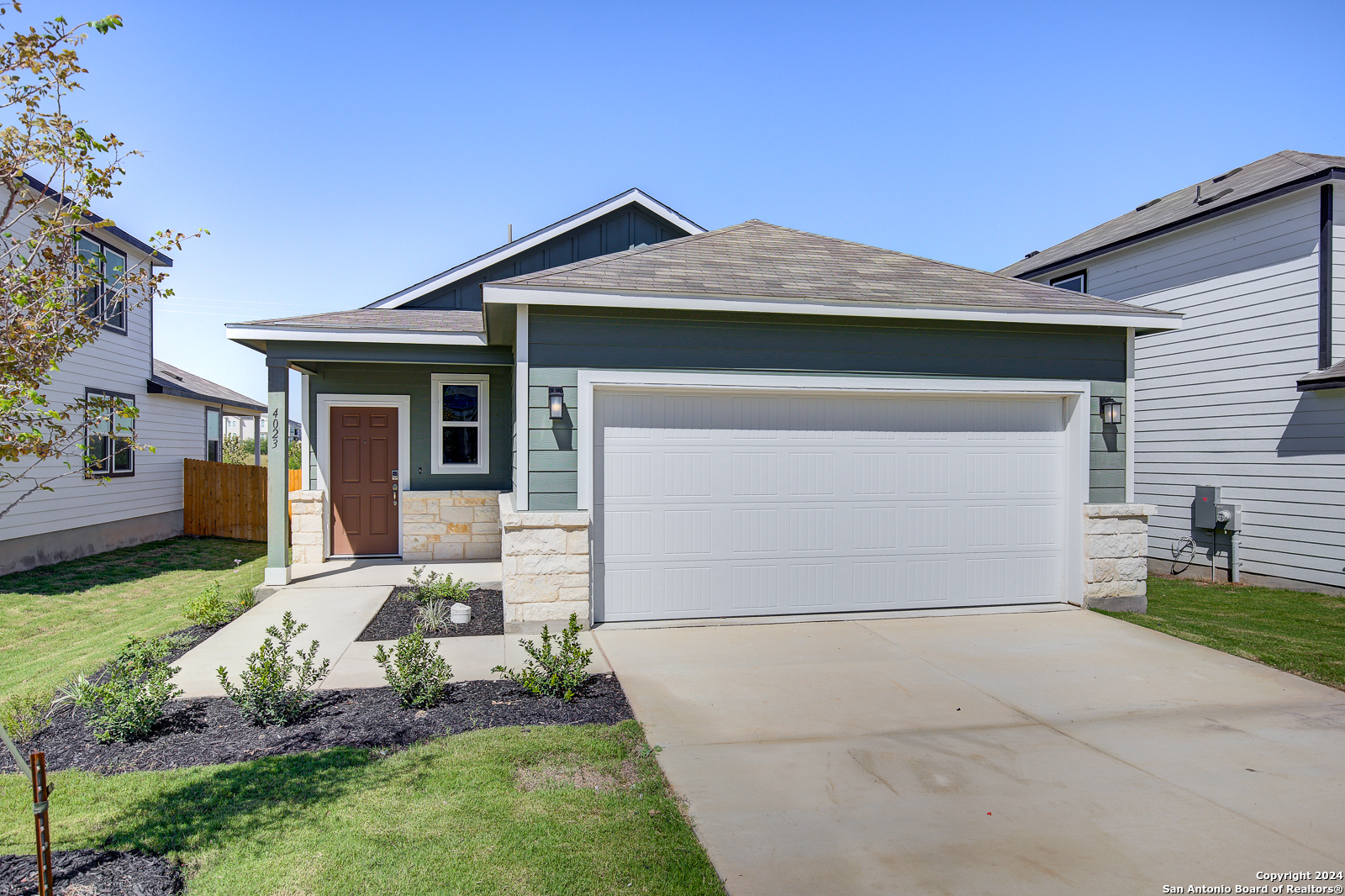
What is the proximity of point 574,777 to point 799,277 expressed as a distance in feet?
17.2

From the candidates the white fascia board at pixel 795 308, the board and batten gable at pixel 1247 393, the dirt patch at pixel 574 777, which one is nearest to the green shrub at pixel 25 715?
the dirt patch at pixel 574 777

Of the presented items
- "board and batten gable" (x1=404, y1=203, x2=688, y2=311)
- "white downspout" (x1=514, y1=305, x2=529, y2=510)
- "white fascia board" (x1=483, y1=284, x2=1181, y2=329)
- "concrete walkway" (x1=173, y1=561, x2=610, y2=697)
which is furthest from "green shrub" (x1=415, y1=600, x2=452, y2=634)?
"board and batten gable" (x1=404, y1=203, x2=688, y2=311)

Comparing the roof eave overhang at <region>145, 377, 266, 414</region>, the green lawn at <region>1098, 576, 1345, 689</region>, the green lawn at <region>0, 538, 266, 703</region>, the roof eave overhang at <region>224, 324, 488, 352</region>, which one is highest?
the roof eave overhang at <region>224, 324, 488, 352</region>

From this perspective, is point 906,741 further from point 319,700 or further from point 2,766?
point 2,766

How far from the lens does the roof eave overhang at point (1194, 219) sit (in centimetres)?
859

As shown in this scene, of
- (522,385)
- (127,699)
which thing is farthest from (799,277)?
(127,699)

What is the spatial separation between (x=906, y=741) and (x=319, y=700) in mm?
3725

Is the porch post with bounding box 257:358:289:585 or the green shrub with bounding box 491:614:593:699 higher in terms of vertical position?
the porch post with bounding box 257:358:289:585

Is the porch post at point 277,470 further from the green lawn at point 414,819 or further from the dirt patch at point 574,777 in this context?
the dirt patch at point 574,777

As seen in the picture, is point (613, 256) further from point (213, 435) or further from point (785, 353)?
point (213, 435)

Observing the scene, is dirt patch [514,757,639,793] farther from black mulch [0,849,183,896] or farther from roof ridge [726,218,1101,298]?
roof ridge [726,218,1101,298]

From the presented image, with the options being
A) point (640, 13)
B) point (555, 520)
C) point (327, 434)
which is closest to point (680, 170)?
point (640, 13)

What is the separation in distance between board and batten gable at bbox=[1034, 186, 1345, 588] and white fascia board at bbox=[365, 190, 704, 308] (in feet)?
25.8

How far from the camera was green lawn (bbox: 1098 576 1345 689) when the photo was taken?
5.79 m
